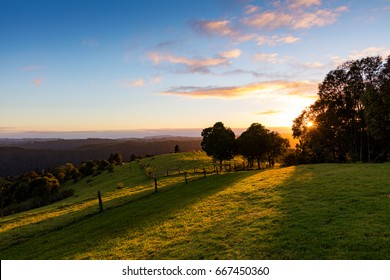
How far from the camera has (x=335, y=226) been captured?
48.5ft

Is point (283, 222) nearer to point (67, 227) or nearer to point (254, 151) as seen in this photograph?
point (67, 227)

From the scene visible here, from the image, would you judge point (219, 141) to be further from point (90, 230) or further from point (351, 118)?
point (90, 230)

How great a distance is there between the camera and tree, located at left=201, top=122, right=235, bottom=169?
7044cm

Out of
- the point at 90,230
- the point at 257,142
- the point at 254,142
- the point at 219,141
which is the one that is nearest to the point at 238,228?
the point at 90,230

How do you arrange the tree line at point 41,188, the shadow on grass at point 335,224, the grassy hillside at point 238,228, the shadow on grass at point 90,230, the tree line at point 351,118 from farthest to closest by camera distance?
1. the tree line at point 41,188
2. the tree line at point 351,118
3. the shadow on grass at point 90,230
4. the grassy hillside at point 238,228
5. the shadow on grass at point 335,224

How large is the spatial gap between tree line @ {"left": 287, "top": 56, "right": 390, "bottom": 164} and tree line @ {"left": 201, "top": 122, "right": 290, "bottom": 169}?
7.50m

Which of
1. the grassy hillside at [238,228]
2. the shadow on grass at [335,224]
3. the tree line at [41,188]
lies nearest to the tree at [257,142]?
the grassy hillside at [238,228]

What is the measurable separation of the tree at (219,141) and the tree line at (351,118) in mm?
16792

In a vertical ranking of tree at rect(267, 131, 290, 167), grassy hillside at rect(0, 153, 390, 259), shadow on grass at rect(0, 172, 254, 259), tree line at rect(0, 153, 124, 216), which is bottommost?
tree line at rect(0, 153, 124, 216)

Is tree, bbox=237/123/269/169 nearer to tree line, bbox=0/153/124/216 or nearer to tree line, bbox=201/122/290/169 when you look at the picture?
tree line, bbox=201/122/290/169

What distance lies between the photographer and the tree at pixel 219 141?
70438mm

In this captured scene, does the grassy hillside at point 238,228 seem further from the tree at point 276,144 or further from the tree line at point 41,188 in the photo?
the tree line at point 41,188

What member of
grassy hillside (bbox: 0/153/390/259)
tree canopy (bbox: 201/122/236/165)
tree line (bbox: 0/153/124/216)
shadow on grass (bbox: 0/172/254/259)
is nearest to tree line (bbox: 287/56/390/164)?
tree canopy (bbox: 201/122/236/165)
